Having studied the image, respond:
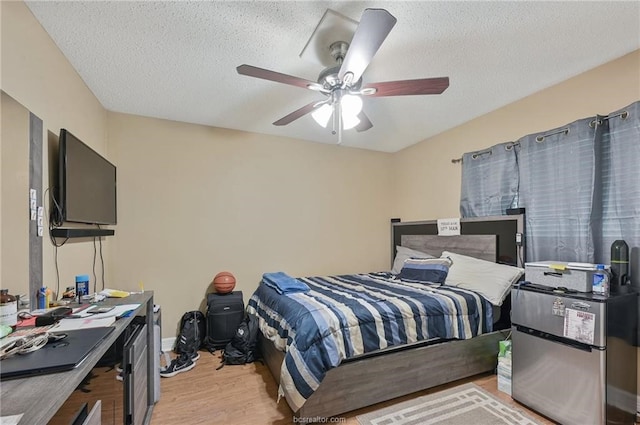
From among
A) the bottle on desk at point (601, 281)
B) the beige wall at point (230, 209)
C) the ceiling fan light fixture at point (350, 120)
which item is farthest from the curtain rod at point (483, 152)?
the ceiling fan light fixture at point (350, 120)

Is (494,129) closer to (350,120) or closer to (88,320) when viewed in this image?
(350,120)

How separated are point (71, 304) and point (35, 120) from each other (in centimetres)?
111

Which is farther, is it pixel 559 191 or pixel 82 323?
pixel 559 191

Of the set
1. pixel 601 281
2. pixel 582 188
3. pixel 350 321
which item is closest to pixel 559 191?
pixel 582 188

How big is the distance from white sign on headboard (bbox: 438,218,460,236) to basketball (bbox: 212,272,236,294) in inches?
102

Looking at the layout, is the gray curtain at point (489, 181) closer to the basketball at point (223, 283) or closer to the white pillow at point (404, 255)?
the white pillow at point (404, 255)

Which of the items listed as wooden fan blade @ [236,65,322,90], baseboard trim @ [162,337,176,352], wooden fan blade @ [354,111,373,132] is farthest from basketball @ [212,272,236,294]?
wooden fan blade @ [236,65,322,90]

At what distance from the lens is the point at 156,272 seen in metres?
3.26

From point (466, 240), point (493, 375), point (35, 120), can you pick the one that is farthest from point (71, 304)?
point (466, 240)

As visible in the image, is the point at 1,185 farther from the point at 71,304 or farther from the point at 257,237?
the point at 257,237

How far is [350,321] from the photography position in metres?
2.10

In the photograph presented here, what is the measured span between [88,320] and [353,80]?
195cm

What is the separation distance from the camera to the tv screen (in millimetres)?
1926

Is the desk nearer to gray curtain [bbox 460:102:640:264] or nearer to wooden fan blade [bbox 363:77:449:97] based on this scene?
wooden fan blade [bbox 363:77:449:97]
